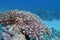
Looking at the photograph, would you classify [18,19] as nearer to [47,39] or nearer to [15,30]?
[15,30]

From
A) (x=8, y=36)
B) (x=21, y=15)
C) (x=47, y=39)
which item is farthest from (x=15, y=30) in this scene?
(x=47, y=39)

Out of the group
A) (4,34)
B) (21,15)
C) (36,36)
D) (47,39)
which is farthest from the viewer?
(47,39)

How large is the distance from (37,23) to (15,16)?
68 centimetres

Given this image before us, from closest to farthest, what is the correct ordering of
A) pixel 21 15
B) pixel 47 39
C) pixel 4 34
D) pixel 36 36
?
pixel 4 34 → pixel 36 36 → pixel 21 15 → pixel 47 39

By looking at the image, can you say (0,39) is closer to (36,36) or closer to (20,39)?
(20,39)

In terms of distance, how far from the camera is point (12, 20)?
566cm

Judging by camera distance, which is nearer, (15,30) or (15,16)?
(15,30)

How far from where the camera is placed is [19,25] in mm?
5598

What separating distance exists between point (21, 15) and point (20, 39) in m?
0.94

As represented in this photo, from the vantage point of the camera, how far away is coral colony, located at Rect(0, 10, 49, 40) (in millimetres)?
5188

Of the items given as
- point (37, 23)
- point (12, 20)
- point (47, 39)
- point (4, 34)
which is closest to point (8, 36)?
point (4, 34)

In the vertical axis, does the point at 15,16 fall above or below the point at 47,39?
above

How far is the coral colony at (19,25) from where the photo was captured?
5188mm

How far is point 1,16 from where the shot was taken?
596 centimetres
